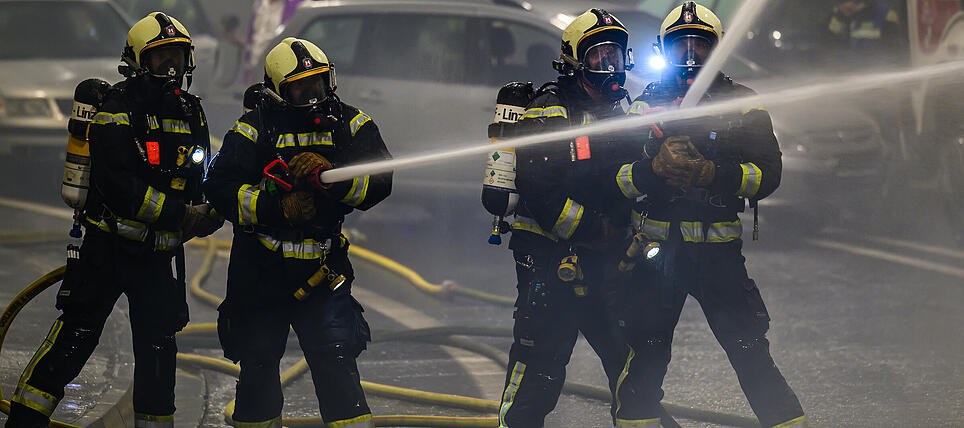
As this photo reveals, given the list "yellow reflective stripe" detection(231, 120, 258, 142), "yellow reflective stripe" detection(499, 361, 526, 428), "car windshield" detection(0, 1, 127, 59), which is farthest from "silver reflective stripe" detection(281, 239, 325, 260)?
"car windshield" detection(0, 1, 127, 59)

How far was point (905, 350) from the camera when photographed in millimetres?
7508

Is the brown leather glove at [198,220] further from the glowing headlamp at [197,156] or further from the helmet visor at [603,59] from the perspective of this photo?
the helmet visor at [603,59]

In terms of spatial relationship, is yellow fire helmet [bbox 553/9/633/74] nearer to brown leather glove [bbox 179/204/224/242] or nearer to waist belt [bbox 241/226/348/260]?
waist belt [bbox 241/226/348/260]

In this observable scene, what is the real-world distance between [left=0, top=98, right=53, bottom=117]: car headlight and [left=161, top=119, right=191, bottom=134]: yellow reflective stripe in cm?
722

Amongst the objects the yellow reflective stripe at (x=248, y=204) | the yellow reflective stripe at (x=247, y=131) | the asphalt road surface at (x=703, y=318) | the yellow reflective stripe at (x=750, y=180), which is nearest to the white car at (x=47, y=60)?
the asphalt road surface at (x=703, y=318)

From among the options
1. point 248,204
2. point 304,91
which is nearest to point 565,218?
point 304,91

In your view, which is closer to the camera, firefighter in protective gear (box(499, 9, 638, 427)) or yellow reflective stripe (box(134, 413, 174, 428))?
firefighter in protective gear (box(499, 9, 638, 427))

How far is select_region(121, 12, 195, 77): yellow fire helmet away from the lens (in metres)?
5.12

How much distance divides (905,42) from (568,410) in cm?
801

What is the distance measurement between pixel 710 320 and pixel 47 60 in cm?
904

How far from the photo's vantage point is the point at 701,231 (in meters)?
5.12

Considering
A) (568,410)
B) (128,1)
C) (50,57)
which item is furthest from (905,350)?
(128,1)

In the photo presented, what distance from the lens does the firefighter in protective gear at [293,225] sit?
15.8 feet

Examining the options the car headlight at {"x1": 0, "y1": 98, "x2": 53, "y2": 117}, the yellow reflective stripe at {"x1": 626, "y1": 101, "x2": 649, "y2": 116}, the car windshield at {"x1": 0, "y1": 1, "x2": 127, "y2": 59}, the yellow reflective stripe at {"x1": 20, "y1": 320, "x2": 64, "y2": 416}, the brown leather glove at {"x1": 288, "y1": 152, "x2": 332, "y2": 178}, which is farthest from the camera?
the car windshield at {"x1": 0, "y1": 1, "x2": 127, "y2": 59}
